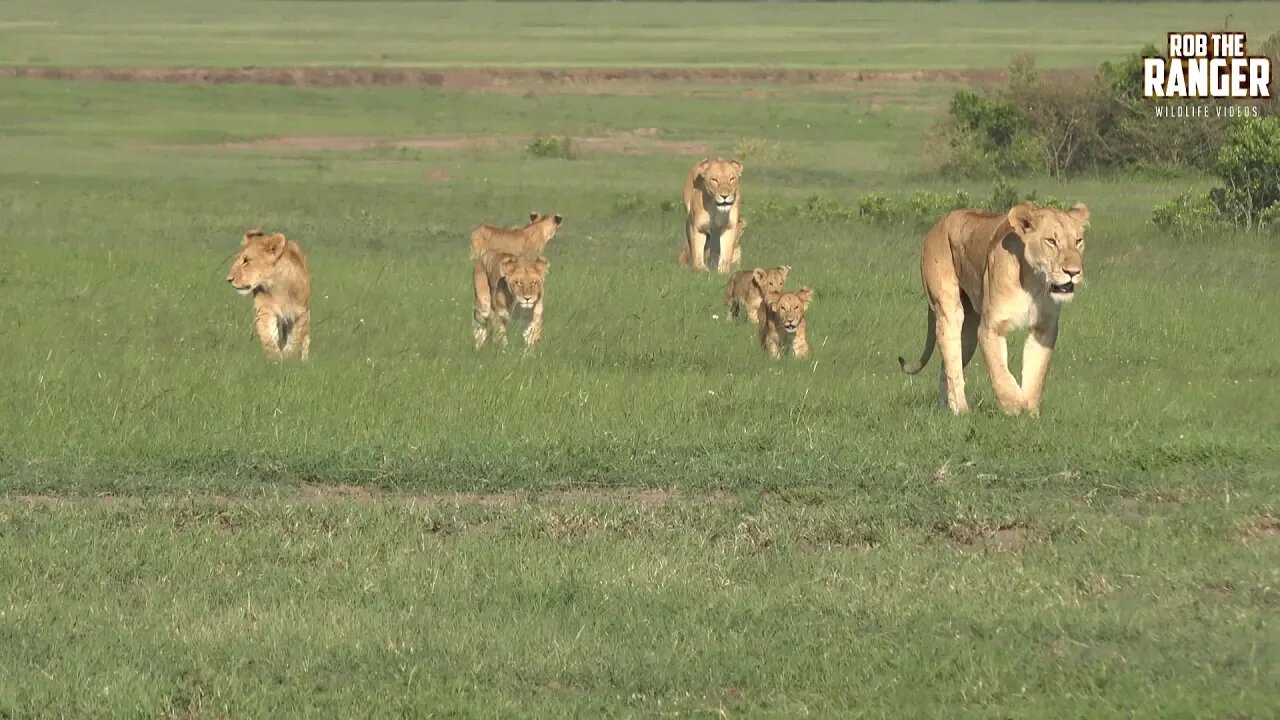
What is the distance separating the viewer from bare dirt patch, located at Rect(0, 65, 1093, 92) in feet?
217

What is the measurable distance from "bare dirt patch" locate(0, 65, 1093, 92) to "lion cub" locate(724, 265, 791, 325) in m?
48.0

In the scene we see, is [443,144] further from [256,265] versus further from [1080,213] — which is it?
[1080,213]

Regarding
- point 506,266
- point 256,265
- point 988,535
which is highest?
point 256,265

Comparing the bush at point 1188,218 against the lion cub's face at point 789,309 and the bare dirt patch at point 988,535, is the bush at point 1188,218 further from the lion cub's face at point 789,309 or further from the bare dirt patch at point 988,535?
the bare dirt patch at point 988,535

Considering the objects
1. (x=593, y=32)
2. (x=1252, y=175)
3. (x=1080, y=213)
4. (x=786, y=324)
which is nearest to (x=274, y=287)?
(x=786, y=324)

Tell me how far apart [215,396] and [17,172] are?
2295cm

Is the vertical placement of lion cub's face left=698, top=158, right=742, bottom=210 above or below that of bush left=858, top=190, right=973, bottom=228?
above

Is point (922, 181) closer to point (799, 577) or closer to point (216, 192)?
point (216, 192)

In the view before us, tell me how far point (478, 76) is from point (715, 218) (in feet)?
165

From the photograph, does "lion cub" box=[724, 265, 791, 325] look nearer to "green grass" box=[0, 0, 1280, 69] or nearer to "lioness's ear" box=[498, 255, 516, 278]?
"lioness's ear" box=[498, 255, 516, 278]

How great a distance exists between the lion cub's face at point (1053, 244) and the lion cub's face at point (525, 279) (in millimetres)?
5392

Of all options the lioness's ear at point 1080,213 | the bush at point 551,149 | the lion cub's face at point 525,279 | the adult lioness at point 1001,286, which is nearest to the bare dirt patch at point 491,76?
the bush at point 551,149

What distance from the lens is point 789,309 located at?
1596cm

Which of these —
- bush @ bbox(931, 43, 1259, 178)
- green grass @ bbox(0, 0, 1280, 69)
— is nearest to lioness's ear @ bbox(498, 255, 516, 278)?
bush @ bbox(931, 43, 1259, 178)
